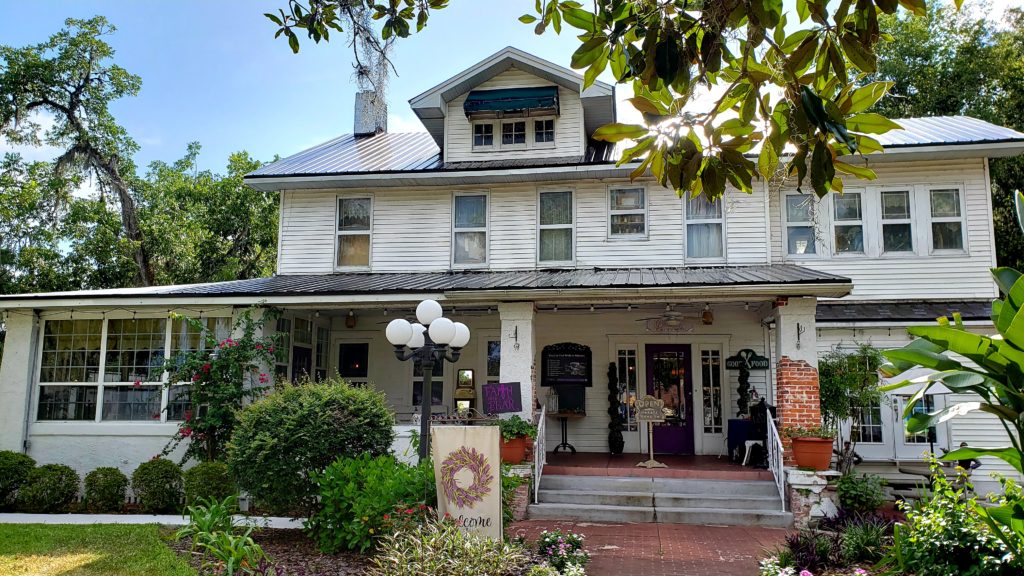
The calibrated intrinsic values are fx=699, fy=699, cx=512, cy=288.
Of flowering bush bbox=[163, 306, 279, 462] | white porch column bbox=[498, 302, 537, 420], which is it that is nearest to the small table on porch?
white porch column bbox=[498, 302, 537, 420]

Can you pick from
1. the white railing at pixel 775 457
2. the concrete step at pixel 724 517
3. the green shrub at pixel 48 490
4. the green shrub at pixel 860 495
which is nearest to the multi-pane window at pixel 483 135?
the white railing at pixel 775 457

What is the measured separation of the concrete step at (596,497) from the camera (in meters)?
10.2

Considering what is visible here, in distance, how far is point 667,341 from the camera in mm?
13734

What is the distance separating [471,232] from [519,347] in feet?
11.1

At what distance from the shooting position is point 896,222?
43.4 ft

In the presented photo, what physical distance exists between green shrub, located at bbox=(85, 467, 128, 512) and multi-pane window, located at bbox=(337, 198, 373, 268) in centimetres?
540

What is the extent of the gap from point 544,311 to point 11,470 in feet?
30.7

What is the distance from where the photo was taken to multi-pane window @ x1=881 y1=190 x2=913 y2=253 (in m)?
13.2

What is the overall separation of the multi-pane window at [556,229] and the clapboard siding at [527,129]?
94cm

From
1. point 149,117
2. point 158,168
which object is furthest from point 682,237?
point 158,168

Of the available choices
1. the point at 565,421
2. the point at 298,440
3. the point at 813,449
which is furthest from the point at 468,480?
the point at 565,421

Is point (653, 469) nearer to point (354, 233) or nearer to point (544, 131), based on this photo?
point (544, 131)

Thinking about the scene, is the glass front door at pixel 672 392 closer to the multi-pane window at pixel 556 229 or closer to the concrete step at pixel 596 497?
the multi-pane window at pixel 556 229

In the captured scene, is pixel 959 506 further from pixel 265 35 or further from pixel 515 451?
pixel 265 35
